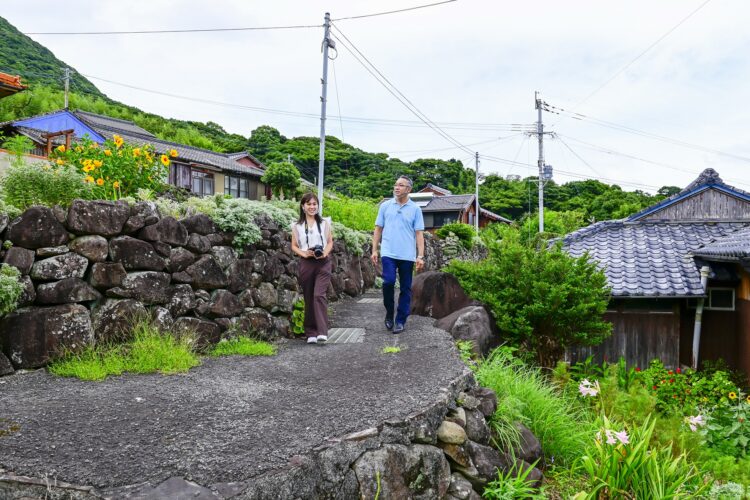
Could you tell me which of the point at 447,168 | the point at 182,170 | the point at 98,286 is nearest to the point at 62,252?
the point at 98,286

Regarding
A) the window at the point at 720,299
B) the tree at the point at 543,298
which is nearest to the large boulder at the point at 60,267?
the tree at the point at 543,298

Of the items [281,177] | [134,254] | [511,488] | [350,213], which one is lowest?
[511,488]

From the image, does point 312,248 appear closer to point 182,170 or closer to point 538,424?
point 538,424

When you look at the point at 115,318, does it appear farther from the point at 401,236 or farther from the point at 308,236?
the point at 401,236

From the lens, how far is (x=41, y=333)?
4121 mm

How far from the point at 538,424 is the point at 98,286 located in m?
4.03

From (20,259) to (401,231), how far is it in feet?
11.8

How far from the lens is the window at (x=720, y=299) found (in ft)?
30.1

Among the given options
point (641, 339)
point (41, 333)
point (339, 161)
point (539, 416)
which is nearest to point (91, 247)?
point (41, 333)

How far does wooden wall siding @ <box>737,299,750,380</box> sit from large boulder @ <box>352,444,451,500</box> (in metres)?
7.34

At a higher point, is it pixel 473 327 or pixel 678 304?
pixel 678 304

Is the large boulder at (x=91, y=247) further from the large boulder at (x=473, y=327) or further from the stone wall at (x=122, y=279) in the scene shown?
the large boulder at (x=473, y=327)

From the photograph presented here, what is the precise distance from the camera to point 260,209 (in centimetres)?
649

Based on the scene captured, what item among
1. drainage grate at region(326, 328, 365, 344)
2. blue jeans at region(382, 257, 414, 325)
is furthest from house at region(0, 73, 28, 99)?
blue jeans at region(382, 257, 414, 325)
